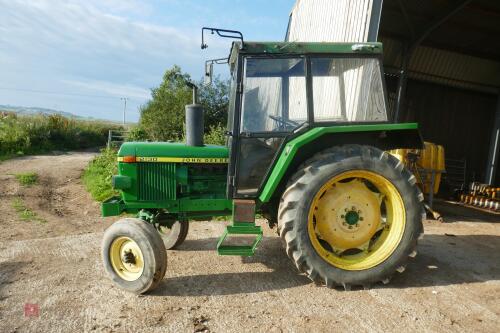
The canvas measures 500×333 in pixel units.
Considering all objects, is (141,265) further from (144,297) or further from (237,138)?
(237,138)

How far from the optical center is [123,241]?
3.58 m

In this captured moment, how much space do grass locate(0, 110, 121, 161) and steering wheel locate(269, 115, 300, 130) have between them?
14.3 metres

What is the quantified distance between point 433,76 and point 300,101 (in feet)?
34.5

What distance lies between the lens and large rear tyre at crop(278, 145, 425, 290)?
3.47 metres

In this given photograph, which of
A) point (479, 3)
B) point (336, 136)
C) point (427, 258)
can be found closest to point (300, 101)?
point (336, 136)

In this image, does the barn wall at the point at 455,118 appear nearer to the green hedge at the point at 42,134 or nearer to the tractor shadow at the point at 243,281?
the tractor shadow at the point at 243,281

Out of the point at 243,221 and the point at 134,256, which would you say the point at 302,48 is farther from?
the point at 134,256

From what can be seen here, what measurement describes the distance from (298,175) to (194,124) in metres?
1.21

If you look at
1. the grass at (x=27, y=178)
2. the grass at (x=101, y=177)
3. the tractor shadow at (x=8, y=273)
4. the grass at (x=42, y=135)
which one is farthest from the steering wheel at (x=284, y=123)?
the grass at (x=42, y=135)

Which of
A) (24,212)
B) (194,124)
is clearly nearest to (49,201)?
(24,212)

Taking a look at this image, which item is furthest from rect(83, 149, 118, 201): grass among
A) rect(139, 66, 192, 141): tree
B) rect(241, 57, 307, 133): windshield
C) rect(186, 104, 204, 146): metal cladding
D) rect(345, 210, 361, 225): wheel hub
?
rect(345, 210, 361, 225): wheel hub

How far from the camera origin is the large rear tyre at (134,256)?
133 inches

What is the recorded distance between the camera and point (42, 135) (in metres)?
19.3

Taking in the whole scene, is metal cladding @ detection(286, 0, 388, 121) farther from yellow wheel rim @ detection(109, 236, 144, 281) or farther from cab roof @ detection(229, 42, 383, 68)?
yellow wheel rim @ detection(109, 236, 144, 281)
